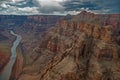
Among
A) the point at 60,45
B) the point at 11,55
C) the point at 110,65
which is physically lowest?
the point at 11,55

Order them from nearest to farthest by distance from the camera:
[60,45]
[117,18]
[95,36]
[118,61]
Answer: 1. [118,61]
2. [95,36]
3. [60,45]
4. [117,18]

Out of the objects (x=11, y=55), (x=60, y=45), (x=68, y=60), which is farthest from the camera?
(x=11, y=55)

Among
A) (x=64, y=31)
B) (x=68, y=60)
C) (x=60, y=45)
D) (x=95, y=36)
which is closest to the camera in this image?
(x=68, y=60)

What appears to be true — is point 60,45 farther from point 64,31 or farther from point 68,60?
point 68,60

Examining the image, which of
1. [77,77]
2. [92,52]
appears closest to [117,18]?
[92,52]

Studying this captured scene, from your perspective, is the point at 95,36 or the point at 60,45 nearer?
the point at 95,36

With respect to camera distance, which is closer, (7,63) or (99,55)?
(99,55)

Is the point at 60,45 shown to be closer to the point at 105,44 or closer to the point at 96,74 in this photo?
the point at 105,44

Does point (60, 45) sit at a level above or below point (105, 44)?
below

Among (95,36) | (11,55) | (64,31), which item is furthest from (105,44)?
(11,55)
